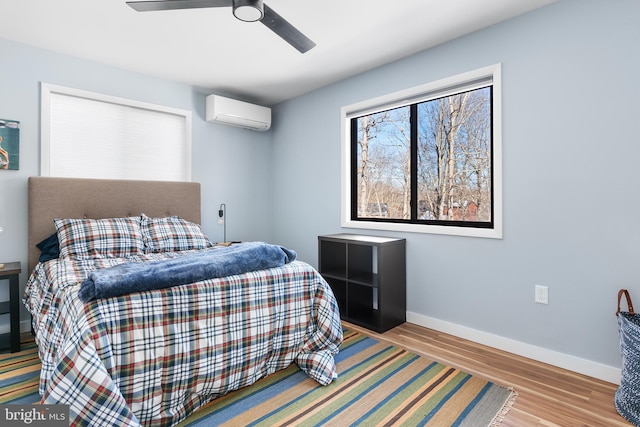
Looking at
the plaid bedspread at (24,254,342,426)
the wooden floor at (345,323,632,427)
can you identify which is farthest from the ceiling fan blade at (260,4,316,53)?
the wooden floor at (345,323,632,427)

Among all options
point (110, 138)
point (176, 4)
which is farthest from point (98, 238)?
point (176, 4)

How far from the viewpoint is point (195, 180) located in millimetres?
3705

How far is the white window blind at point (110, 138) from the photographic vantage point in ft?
9.60

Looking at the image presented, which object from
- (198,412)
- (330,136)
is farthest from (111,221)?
(330,136)

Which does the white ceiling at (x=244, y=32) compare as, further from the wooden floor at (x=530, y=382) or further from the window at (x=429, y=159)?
the wooden floor at (x=530, y=382)

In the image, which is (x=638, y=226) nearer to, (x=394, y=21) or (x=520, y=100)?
(x=520, y=100)

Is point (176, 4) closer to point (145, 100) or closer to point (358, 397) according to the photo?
point (145, 100)

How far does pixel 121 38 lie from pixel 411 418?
10.6 ft

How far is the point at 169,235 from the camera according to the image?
297 centimetres

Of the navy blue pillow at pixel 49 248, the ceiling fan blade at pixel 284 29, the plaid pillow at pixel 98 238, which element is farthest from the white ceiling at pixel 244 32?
the navy blue pillow at pixel 49 248

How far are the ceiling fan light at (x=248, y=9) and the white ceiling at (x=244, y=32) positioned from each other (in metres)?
0.39

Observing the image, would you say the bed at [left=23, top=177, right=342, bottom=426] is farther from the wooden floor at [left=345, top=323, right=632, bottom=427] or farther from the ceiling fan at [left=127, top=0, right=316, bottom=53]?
the ceiling fan at [left=127, top=0, right=316, bottom=53]

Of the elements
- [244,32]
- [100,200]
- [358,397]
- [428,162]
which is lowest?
[358,397]

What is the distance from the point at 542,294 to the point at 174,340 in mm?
2254
